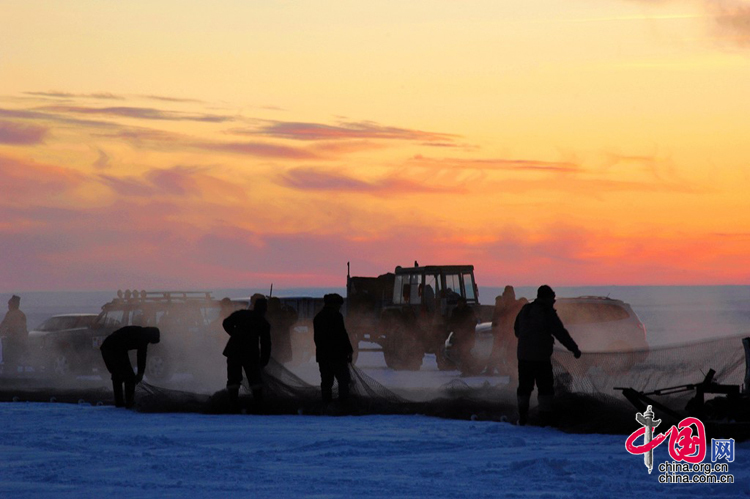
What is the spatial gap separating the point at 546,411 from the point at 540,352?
0.73m

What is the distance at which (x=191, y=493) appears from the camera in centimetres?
1019

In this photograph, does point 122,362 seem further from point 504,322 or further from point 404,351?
point 404,351

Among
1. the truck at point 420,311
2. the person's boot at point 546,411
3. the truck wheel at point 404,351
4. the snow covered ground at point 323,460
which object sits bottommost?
the snow covered ground at point 323,460

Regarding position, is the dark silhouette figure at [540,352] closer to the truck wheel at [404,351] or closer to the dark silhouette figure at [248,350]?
the dark silhouette figure at [248,350]

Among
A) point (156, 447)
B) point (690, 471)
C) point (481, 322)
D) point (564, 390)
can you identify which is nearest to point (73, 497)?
point (156, 447)

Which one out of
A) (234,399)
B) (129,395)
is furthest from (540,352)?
(129,395)

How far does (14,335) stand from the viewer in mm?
25656

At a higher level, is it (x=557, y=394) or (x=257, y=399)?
(x=557, y=394)

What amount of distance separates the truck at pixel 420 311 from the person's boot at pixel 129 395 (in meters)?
10.0

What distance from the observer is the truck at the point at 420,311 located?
2734 centimetres

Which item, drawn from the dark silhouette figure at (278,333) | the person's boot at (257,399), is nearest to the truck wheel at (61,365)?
the dark silhouette figure at (278,333)

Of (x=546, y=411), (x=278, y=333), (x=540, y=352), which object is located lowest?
(x=546, y=411)

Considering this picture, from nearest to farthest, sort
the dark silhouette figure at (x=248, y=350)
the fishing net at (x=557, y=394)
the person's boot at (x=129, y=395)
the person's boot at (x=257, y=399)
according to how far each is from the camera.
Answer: the fishing net at (x=557, y=394), the person's boot at (x=257, y=399), the dark silhouette figure at (x=248, y=350), the person's boot at (x=129, y=395)

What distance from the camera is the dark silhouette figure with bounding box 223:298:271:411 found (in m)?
17.1
